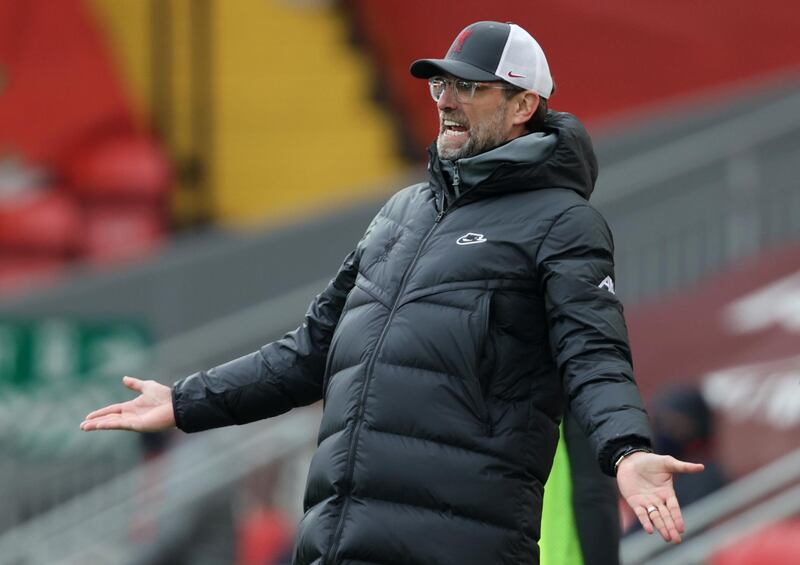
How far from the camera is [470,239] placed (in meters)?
3.38

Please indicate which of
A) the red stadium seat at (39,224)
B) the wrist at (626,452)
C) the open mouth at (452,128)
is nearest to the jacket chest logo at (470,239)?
the open mouth at (452,128)

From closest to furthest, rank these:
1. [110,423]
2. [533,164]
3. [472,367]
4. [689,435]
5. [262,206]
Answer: [472,367] → [533,164] → [110,423] → [689,435] → [262,206]

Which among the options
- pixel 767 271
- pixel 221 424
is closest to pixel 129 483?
pixel 767 271

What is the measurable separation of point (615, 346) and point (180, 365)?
727cm

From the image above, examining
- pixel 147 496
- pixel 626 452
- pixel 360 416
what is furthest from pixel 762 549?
pixel 147 496

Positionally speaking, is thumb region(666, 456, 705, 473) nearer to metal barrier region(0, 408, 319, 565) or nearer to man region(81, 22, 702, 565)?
man region(81, 22, 702, 565)

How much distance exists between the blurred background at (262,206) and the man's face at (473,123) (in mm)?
3920

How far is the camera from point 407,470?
3277 mm

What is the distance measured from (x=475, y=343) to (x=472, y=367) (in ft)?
0.15

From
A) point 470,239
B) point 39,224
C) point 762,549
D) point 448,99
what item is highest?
point 448,99

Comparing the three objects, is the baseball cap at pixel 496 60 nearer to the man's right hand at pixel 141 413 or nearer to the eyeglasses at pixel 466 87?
the eyeglasses at pixel 466 87

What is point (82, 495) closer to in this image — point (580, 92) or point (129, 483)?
point (129, 483)

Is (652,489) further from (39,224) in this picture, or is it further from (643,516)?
(39,224)

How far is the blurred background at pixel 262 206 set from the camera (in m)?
8.86
